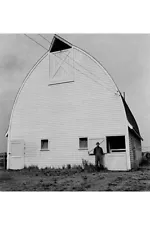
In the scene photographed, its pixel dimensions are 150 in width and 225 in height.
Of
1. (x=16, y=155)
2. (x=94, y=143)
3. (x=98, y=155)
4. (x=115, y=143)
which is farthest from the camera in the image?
(x=115, y=143)

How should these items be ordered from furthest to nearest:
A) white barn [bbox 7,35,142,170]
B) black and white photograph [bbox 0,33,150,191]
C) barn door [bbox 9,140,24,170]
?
barn door [bbox 9,140,24,170]
white barn [bbox 7,35,142,170]
black and white photograph [bbox 0,33,150,191]

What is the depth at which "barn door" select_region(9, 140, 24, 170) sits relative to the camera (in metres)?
8.72

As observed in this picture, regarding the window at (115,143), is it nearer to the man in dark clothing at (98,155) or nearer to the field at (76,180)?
the man in dark clothing at (98,155)

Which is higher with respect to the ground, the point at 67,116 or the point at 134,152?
the point at 67,116

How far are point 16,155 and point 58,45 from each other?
3772 millimetres

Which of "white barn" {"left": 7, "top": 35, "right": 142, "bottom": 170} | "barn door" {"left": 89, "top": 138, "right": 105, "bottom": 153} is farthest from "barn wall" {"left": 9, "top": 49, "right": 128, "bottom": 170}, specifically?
"barn door" {"left": 89, "top": 138, "right": 105, "bottom": 153}

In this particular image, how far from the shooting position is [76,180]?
22.7 ft

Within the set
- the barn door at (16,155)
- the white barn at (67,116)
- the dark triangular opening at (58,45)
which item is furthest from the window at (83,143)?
the dark triangular opening at (58,45)

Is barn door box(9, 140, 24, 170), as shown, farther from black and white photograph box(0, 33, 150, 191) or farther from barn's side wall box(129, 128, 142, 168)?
barn's side wall box(129, 128, 142, 168)

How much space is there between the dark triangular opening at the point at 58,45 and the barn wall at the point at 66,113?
319 mm

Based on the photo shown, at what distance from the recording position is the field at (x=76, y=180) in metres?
6.37

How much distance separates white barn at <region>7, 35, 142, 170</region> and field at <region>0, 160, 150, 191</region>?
23.1 inches

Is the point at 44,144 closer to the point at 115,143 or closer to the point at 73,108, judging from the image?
the point at 73,108

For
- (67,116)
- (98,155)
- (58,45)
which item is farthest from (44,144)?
(58,45)
